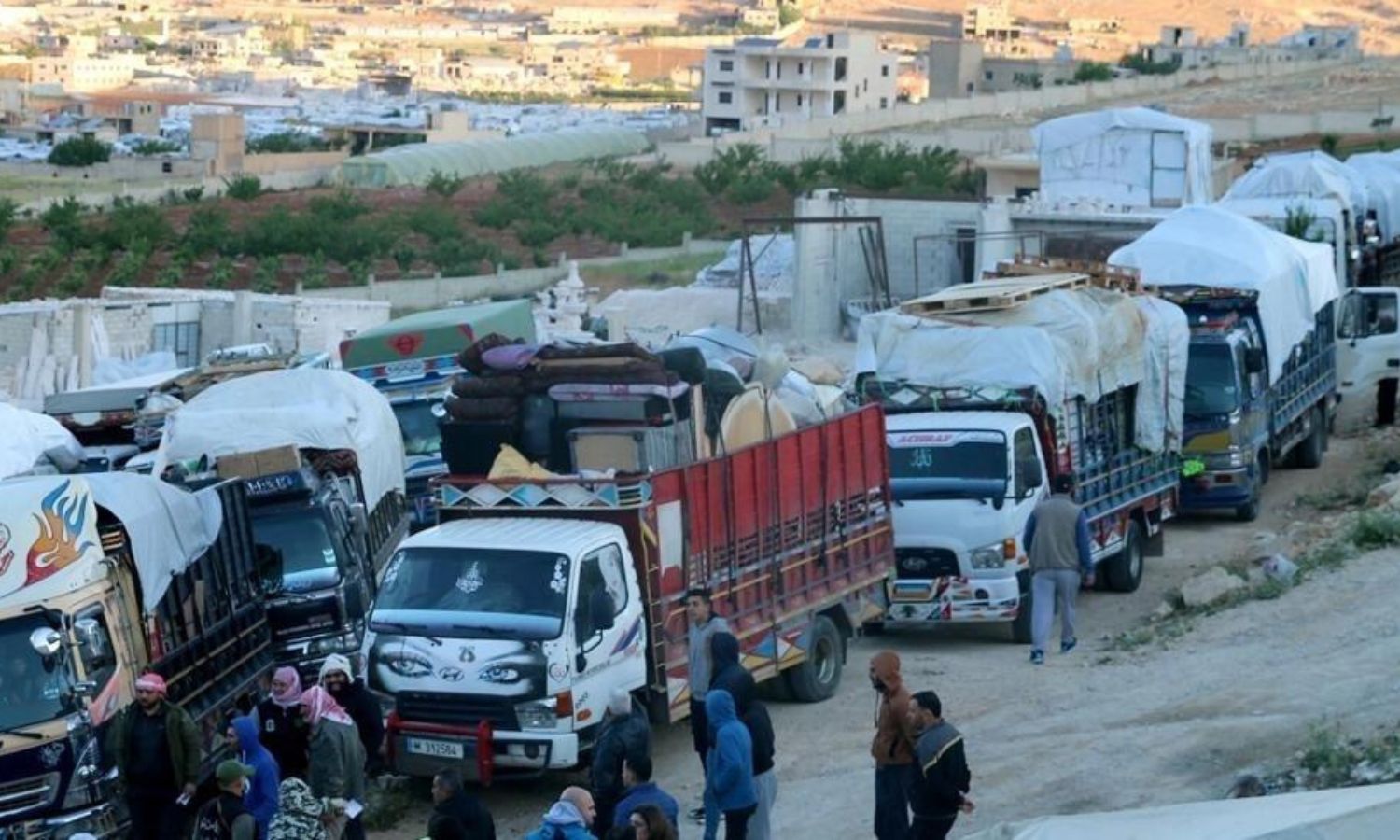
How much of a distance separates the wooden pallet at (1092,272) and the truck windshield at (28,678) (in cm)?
1410

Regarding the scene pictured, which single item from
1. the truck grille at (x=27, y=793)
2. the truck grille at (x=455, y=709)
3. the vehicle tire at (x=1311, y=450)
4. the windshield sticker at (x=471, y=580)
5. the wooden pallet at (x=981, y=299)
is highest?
the wooden pallet at (x=981, y=299)

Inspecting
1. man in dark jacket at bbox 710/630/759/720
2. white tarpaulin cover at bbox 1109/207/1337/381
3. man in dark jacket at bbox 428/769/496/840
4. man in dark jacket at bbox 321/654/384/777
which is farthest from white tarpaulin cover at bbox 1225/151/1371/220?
man in dark jacket at bbox 428/769/496/840

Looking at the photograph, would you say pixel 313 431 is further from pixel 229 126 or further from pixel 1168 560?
pixel 229 126

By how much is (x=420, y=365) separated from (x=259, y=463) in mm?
6708

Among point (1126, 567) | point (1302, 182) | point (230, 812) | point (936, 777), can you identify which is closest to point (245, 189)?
point (1302, 182)

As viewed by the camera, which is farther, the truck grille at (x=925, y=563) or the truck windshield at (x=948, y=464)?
the truck windshield at (x=948, y=464)

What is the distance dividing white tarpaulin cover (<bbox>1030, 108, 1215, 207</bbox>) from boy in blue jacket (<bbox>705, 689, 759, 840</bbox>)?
31924mm

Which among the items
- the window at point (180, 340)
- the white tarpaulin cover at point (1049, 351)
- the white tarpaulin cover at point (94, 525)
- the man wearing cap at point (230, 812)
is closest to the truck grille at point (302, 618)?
the white tarpaulin cover at point (94, 525)

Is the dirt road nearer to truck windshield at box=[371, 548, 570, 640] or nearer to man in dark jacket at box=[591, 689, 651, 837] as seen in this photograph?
truck windshield at box=[371, 548, 570, 640]

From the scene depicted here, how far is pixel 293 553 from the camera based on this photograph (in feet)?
58.4

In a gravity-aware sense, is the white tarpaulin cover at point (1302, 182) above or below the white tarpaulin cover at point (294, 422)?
below

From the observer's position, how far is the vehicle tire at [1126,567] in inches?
904

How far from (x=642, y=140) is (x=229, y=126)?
695 inches

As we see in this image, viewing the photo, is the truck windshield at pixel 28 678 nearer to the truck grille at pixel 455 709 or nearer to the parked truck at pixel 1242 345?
the truck grille at pixel 455 709
